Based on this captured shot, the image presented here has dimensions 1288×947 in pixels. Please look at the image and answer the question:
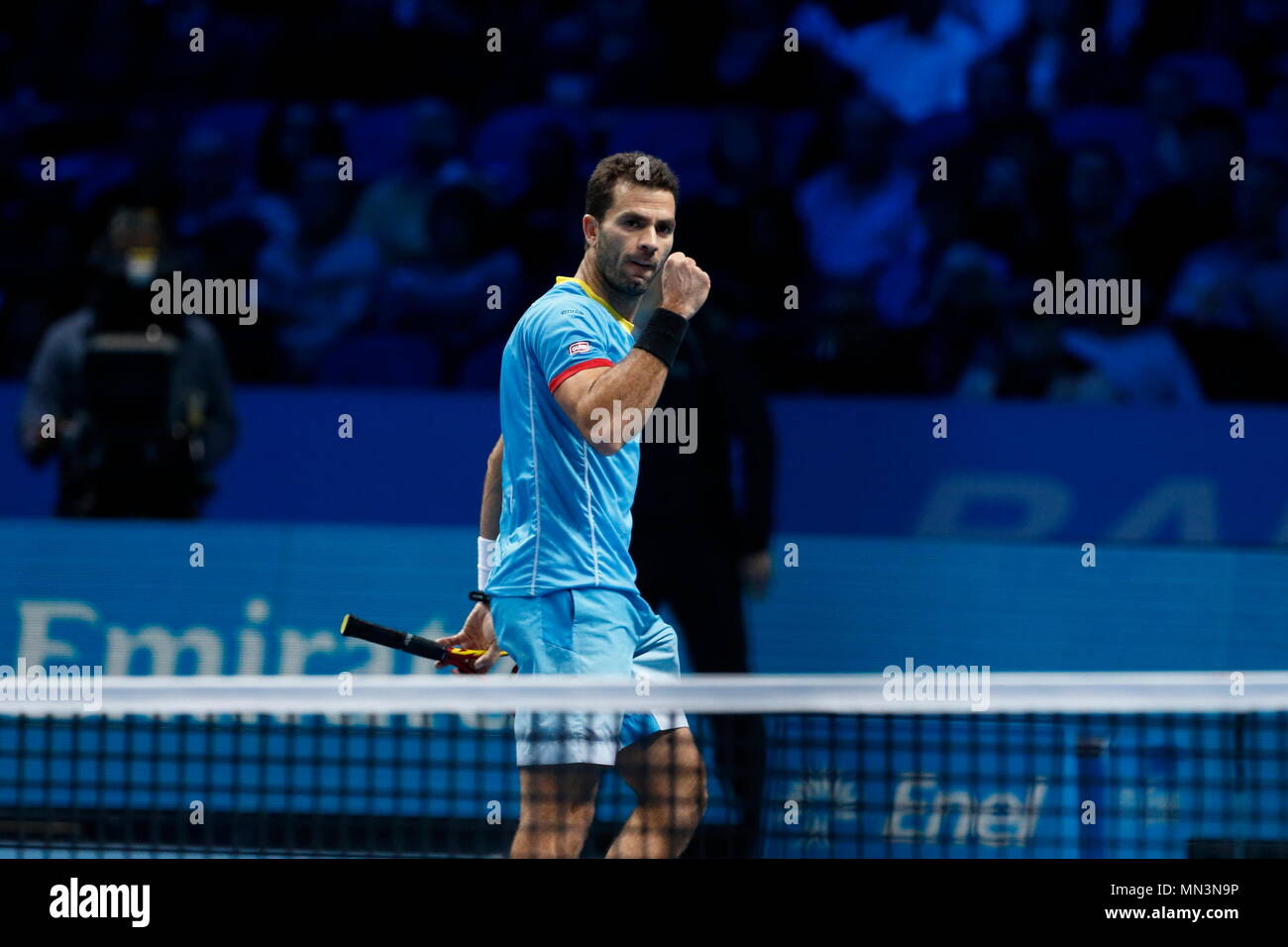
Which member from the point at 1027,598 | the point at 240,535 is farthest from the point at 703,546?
the point at 240,535

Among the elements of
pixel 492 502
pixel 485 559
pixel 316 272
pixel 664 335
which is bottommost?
pixel 485 559

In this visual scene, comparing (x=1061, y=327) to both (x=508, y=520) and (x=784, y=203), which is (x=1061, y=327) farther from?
(x=508, y=520)

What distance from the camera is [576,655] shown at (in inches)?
158

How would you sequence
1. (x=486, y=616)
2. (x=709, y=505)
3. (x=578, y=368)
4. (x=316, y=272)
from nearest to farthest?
(x=578, y=368) < (x=486, y=616) < (x=709, y=505) < (x=316, y=272)

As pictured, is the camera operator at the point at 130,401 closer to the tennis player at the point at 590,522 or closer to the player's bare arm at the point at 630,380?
the tennis player at the point at 590,522

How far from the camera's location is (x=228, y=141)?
9.91 metres

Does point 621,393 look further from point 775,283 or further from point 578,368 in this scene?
point 775,283

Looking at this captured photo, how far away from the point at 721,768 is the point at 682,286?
7.12 feet

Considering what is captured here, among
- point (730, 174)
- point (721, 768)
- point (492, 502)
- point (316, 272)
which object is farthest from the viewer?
point (316, 272)

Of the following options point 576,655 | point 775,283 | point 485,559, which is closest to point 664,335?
point 576,655

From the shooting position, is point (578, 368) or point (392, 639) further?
point (392, 639)

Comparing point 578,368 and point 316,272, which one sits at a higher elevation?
point 316,272

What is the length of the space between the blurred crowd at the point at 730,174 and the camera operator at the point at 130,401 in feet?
2.63

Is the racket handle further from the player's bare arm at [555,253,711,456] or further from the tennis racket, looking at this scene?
the player's bare arm at [555,253,711,456]
